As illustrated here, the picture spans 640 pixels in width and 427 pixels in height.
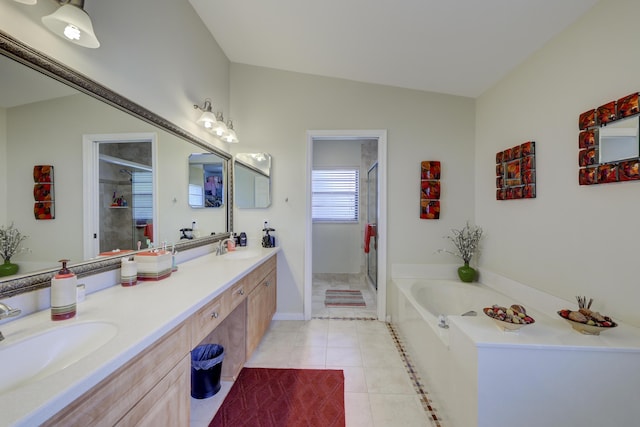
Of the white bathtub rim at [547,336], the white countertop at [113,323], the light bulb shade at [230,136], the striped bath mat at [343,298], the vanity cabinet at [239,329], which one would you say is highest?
the light bulb shade at [230,136]

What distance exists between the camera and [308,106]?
9.20 feet

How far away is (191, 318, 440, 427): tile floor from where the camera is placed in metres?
1.59

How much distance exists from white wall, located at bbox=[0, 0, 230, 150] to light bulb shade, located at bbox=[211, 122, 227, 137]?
83mm

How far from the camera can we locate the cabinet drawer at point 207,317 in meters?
1.19

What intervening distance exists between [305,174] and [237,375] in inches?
75.7

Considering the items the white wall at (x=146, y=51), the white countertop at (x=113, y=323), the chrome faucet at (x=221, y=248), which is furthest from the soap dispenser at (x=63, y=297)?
the chrome faucet at (x=221, y=248)

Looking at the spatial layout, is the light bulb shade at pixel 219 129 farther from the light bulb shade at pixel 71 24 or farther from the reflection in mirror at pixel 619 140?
the reflection in mirror at pixel 619 140

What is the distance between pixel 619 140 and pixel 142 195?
2.69 metres

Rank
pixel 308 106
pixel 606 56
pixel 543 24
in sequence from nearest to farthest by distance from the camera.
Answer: pixel 606 56, pixel 543 24, pixel 308 106

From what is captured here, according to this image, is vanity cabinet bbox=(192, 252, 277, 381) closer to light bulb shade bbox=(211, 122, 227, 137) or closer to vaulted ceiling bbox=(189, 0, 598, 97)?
light bulb shade bbox=(211, 122, 227, 137)

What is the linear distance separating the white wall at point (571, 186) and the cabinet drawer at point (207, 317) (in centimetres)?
215

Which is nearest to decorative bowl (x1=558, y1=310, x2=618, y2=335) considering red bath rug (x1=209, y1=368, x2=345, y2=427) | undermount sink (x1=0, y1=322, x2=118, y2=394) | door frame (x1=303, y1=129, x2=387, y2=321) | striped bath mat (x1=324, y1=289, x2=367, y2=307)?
red bath rug (x1=209, y1=368, x2=345, y2=427)

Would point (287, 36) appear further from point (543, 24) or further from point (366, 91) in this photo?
point (543, 24)

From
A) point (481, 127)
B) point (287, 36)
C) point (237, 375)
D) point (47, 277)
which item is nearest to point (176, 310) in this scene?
point (47, 277)
